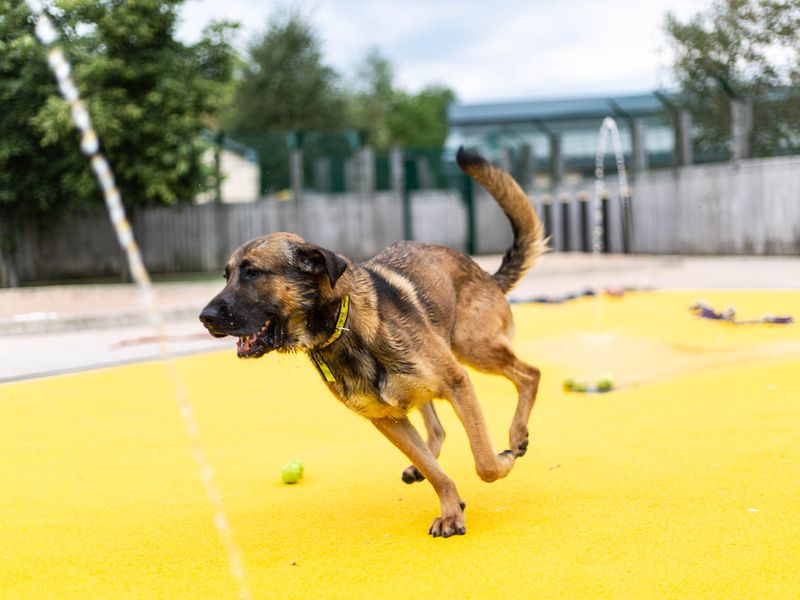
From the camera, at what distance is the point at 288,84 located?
5062cm

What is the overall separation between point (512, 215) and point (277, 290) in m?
2.56

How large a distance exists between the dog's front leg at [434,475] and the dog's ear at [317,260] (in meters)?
0.85

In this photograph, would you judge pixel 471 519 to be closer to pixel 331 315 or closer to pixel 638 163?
pixel 331 315

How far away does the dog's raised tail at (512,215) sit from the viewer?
244 inches

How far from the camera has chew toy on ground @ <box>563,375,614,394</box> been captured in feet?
27.1

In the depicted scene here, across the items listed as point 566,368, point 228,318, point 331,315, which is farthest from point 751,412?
point 228,318

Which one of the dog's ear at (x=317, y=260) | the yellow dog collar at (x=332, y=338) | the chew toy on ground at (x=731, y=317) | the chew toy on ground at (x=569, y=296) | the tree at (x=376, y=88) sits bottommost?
the chew toy on ground at (x=569, y=296)

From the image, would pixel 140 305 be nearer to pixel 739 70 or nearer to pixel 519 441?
pixel 519 441

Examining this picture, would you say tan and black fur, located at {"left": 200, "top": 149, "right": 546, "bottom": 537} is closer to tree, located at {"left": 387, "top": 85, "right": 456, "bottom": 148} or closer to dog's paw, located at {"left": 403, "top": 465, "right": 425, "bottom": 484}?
dog's paw, located at {"left": 403, "top": 465, "right": 425, "bottom": 484}

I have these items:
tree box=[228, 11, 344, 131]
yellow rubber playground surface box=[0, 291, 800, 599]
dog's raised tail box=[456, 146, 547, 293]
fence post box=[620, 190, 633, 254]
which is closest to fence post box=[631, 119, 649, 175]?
fence post box=[620, 190, 633, 254]

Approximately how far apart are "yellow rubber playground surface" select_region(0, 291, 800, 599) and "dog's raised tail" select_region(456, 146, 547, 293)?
1144mm

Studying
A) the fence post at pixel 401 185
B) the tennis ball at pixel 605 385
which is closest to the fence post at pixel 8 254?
the fence post at pixel 401 185

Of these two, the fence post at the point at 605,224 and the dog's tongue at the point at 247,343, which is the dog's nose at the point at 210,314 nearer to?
the dog's tongue at the point at 247,343

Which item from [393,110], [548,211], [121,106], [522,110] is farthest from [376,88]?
[121,106]
